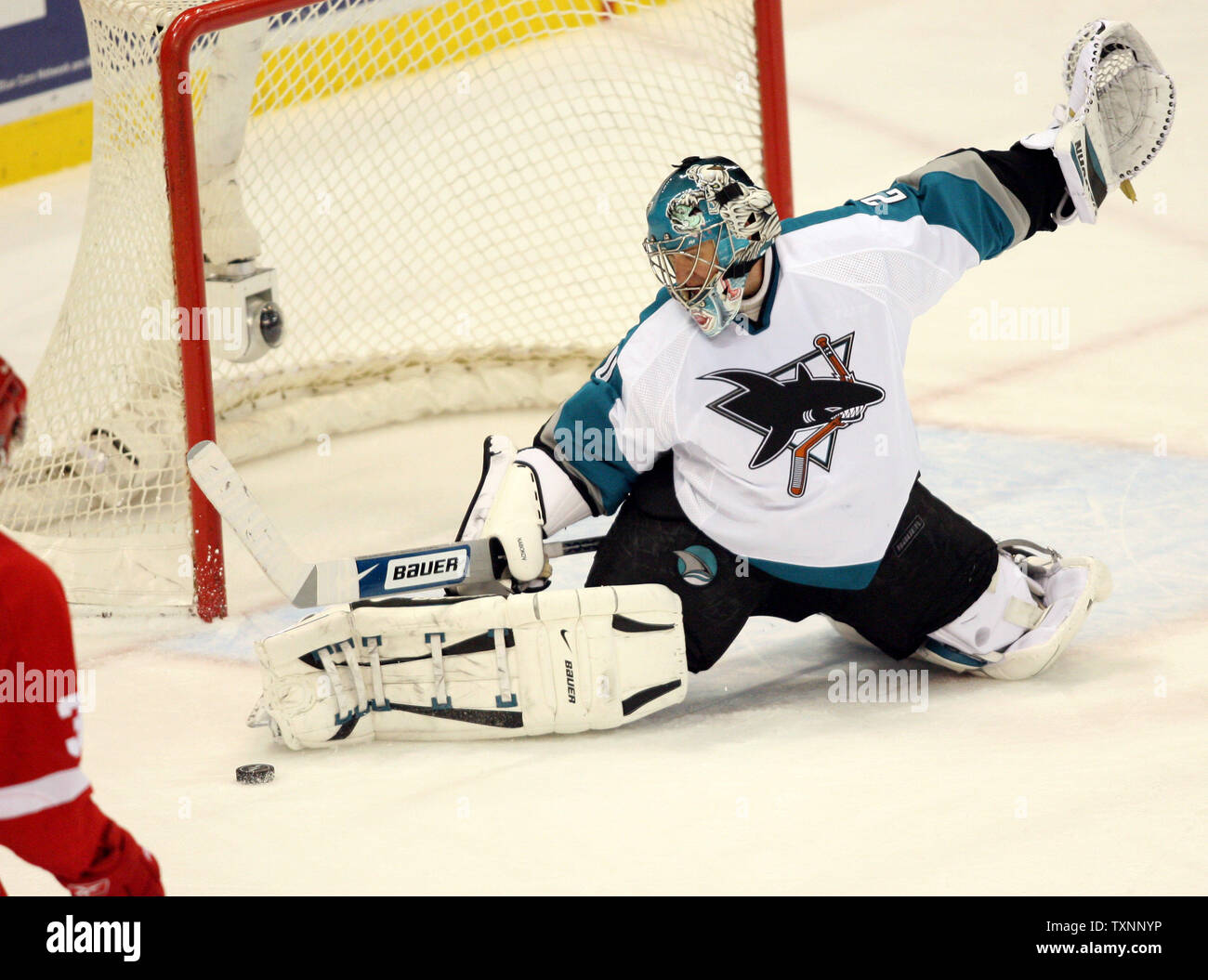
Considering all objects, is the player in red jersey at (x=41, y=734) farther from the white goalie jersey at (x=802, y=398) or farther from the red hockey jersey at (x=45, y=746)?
the white goalie jersey at (x=802, y=398)

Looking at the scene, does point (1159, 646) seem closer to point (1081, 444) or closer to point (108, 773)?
Result: point (1081, 444)

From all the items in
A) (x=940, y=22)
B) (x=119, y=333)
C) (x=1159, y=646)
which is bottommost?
(x=1159, y=646)

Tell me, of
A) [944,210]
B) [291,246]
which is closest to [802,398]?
[944,210]

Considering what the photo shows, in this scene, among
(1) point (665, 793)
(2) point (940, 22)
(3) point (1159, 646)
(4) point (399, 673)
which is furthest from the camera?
(2) point (940, 22)

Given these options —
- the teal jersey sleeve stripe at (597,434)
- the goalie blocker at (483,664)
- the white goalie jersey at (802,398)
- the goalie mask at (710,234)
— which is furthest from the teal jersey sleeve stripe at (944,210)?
the goalie blocker at (483,664)

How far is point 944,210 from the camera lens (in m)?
2.81

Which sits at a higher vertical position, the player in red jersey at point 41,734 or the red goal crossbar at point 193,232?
the red goal crossbar at point 193,232

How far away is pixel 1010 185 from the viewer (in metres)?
2.87

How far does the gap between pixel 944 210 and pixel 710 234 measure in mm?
442

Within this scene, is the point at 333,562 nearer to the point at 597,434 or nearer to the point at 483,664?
the point at 483,664

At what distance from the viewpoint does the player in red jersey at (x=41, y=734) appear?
1.61 m

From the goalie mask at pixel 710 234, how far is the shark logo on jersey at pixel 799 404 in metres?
0.11
